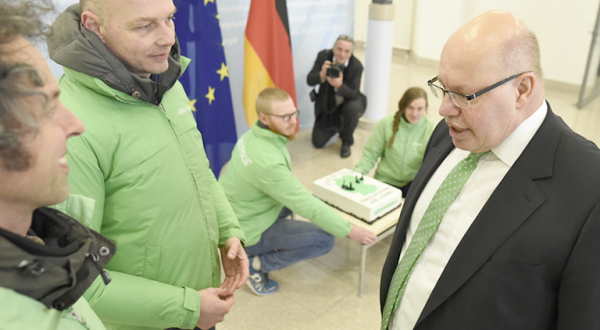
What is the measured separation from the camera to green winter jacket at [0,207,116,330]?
2.38 feet

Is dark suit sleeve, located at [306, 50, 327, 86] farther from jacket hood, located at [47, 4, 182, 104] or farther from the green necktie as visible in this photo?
jacket hood, located at [47, 4, 182, 104]

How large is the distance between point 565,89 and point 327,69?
4.45 m

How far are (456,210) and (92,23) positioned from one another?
1.23 metres

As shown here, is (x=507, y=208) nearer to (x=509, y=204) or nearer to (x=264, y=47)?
(x=509, y=204)

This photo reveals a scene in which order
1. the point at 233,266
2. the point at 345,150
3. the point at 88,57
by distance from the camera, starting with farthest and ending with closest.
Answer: the point at 345,150 < the point at 233,266 < the point at 88,57

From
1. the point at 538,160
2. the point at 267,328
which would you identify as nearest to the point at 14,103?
the point at 538,160

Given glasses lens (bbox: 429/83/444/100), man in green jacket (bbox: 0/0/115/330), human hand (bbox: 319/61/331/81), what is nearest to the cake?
glasses lens (bbox: 429/83/444/100)

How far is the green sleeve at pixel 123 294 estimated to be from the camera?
123 centimetres

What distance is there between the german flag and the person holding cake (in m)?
1.37

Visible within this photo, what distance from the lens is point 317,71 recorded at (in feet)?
16.9

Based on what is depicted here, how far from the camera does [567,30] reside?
22.4 feet

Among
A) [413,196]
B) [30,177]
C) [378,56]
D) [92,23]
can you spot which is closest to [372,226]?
[413,196]

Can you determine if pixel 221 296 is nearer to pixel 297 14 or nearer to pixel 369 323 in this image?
pixel 369 323

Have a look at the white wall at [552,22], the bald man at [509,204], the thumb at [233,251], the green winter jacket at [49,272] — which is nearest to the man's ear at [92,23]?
the green winter jacket at [49,272]
